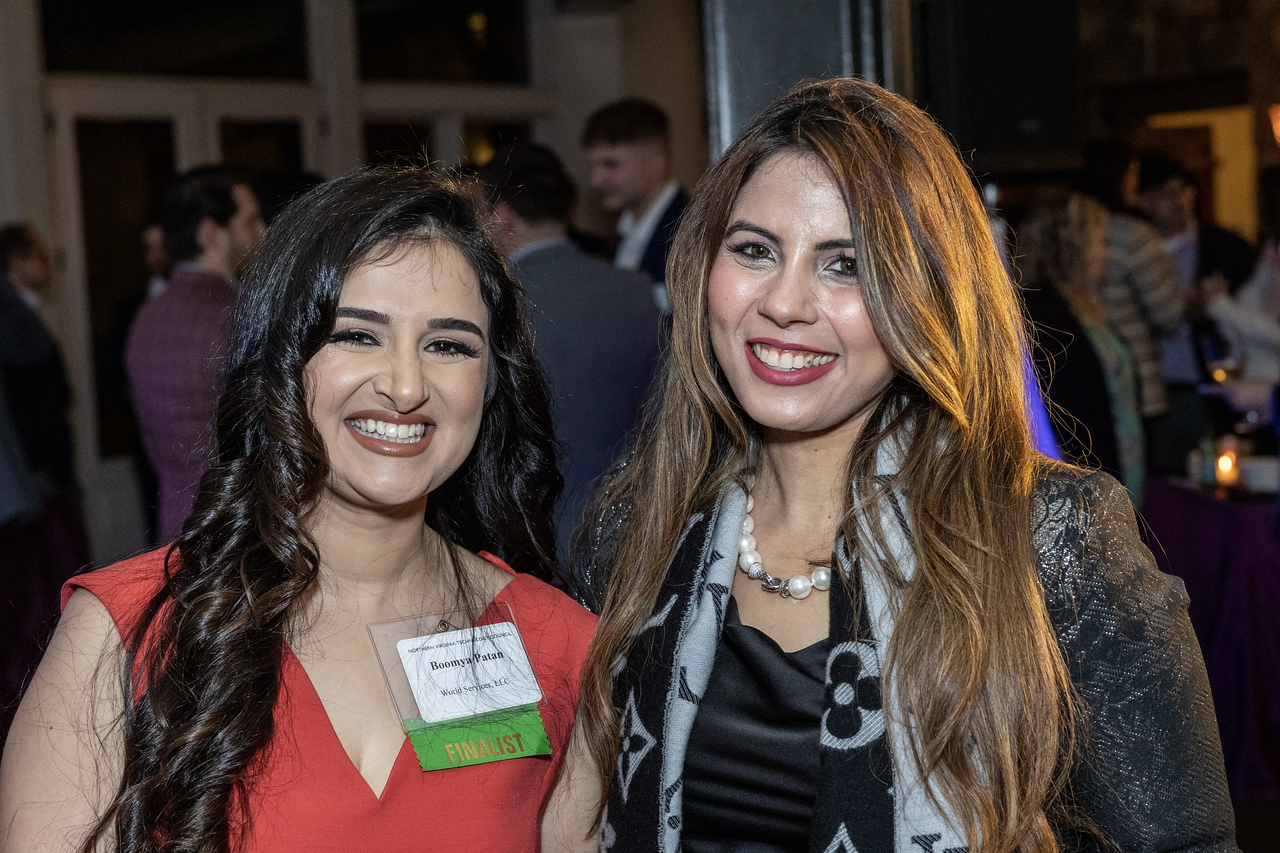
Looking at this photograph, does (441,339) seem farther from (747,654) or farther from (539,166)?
(539,166)

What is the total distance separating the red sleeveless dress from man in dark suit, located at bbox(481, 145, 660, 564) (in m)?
1.46

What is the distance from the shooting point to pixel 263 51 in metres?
7.29

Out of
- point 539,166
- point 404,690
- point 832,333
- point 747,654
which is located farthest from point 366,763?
point 539,166

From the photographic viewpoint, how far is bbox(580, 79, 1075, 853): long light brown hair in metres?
1.33

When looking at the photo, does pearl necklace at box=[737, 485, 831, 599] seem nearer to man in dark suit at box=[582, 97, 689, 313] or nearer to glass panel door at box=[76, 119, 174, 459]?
man in dark suit at box=[582, 97, 689, 313]

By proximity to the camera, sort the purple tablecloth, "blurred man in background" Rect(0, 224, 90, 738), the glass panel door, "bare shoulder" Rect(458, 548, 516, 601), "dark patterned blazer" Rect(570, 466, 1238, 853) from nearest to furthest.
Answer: "dark patterned blazer" Rect(570, 466, 1238, 853), "bare shoulder" Rect(458, 548, 516, 601), "blurred man in background" Rect(0, 224, 90, 738), the purple tablecloth, the glass panel door

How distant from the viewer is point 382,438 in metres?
1.54

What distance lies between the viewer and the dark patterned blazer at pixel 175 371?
325 cm

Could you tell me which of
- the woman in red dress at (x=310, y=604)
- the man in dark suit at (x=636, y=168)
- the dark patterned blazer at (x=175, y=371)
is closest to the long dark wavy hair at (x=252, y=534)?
the woman in red dress at (x=310, y=604)

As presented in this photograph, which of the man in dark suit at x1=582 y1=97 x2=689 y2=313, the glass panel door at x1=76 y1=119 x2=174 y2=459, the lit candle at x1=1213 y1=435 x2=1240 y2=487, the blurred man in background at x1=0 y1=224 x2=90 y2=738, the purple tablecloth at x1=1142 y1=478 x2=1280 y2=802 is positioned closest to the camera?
the blurred man in background at x1=0 y1=224 x2=90 y2=738

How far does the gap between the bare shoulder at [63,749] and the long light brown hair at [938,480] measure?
0.59 m

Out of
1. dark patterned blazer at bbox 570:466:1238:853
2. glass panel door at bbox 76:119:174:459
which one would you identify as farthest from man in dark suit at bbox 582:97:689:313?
glass panel door at bbox 76:119:174:459

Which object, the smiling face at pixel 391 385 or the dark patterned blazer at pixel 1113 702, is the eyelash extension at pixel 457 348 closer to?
the smiling face at pixel 391 385

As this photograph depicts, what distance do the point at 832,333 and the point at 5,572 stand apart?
342cm
